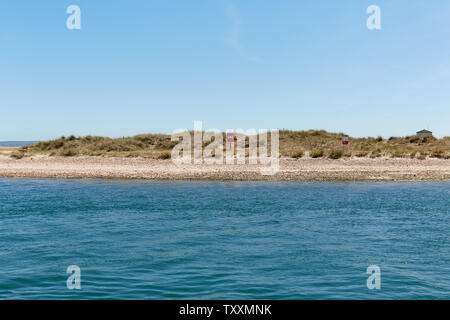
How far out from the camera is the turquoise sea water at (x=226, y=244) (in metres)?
10.7

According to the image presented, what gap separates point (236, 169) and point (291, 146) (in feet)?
61.0

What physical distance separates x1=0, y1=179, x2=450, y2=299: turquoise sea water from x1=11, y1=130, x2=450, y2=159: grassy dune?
18.5m

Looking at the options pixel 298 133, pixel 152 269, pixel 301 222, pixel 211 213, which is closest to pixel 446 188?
pixel 301 222

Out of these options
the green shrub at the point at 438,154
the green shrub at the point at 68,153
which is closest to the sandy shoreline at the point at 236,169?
the green shrub at the point at 438,154

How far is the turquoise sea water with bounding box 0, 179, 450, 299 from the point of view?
35.0ft

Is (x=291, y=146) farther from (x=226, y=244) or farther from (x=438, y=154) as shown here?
(x=226, y=244)

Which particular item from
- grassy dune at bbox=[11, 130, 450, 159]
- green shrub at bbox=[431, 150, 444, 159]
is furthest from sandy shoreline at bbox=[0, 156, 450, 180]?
grassy dune at bbox=[11, 130, 450, 159]

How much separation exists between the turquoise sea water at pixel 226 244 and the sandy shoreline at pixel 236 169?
859 cm

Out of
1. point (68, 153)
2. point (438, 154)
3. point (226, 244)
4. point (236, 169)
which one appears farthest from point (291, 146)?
point (226, 244)

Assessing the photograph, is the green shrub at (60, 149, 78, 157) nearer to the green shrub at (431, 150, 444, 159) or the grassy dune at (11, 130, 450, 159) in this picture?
the grassy dune at (11, 130, 450, 159)

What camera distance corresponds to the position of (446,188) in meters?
29.8

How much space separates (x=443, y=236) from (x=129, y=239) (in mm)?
11895

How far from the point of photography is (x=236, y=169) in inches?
1534
